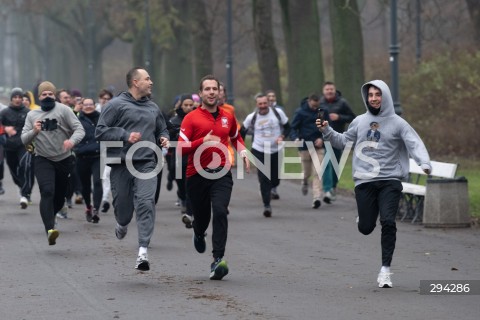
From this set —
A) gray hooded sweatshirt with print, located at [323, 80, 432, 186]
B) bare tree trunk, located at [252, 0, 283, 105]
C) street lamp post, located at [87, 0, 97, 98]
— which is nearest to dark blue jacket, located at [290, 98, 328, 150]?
gray hooded sweatshirt with print, located at [323, 80, 432, 186]

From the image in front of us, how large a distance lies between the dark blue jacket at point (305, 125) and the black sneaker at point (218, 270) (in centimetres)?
856

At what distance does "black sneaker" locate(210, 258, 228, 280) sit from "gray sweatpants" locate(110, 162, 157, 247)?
626 mm

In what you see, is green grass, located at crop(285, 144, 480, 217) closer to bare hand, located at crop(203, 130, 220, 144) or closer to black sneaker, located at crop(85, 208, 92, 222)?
black sneaker, located at crop(85, 208, 92, 222)

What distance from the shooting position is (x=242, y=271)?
12.4 m

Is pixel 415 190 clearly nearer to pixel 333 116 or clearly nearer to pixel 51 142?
pixel 333 116

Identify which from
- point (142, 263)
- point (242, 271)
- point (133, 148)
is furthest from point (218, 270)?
point (133, 148)

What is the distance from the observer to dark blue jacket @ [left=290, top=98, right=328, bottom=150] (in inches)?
794

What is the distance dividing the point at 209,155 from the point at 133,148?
690 millimetres

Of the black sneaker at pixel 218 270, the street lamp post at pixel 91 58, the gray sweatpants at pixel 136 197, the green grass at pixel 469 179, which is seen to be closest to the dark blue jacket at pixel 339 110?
the green grass at pixel 469 179

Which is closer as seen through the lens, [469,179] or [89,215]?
[89,215]

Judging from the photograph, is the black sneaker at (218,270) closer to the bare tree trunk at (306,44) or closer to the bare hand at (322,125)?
the bare hand at (322,125)

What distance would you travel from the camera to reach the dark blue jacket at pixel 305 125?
66.1ft

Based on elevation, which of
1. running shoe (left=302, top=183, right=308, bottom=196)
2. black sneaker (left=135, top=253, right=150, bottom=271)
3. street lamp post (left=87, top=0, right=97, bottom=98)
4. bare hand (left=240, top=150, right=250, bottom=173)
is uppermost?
street lamp post (left=87, top=0, right=97, bottom=98)

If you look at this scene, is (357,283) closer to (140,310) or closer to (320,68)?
(140,310)
